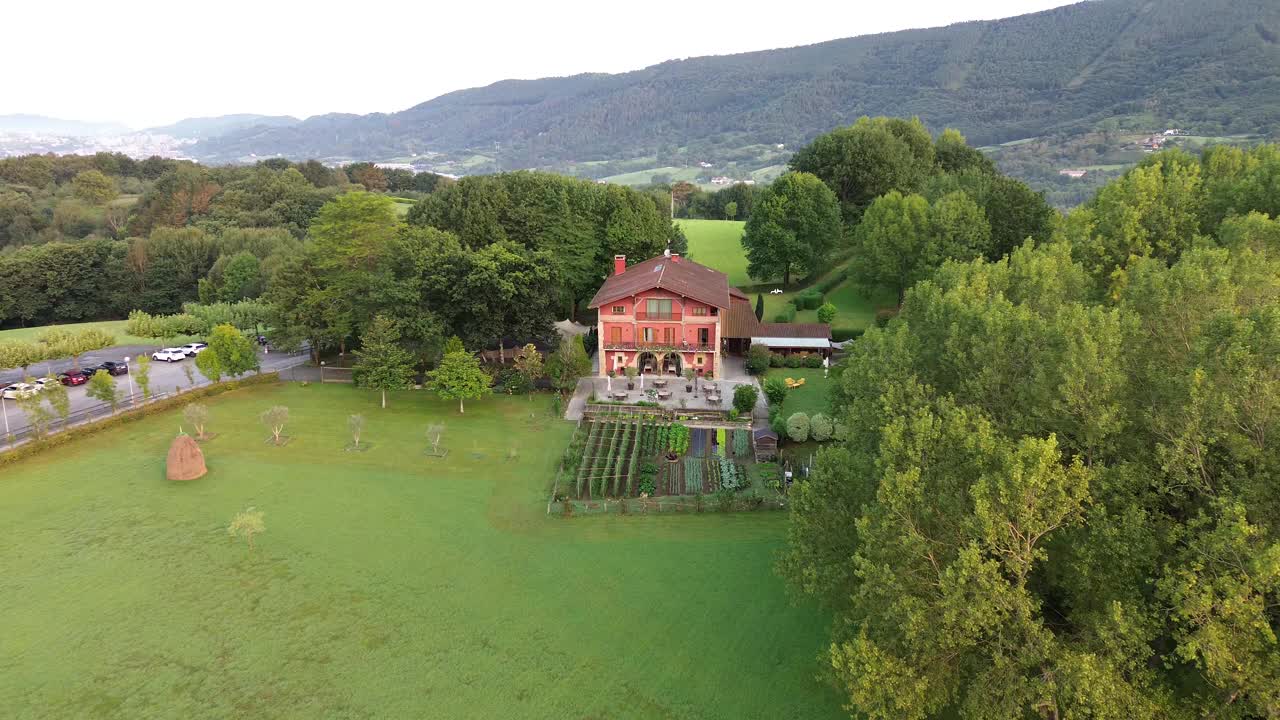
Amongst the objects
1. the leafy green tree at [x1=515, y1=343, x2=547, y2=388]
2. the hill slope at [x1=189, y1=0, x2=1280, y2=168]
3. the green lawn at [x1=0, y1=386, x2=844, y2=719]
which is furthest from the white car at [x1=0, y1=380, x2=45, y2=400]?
the hill slope at [x1=189, y1=0, x2=1280, y2=168]

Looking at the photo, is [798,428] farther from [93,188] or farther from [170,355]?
[93,188]

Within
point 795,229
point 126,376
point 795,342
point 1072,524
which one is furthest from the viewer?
point 795,229

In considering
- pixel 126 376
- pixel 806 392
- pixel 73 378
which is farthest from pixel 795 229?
pixel 73 378

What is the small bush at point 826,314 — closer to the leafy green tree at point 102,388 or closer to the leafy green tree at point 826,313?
the leafy green tree at point 826,313

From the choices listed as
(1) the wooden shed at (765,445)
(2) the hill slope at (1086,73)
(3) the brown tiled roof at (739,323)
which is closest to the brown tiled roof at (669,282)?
(3) the brown tiled roof at (739,323)

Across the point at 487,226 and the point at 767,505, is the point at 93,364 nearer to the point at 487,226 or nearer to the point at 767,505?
the point at 487,226

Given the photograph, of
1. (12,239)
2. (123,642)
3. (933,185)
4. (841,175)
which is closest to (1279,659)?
(123,642)
